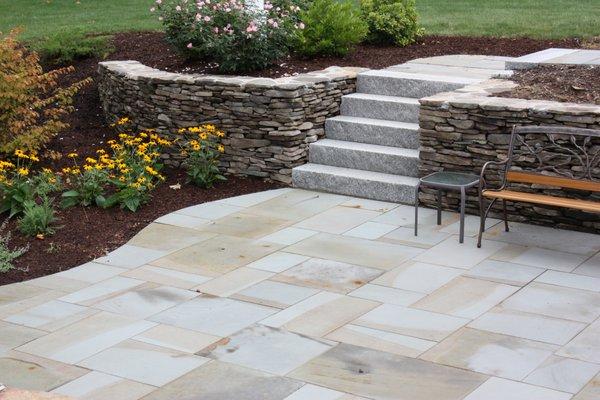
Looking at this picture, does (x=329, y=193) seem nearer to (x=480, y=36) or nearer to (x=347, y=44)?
(x=347, y=44)

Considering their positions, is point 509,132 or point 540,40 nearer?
point 509,132

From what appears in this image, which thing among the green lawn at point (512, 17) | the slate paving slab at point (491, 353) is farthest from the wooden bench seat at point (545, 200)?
the green lawn at point (512, 17)

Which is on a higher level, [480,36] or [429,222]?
[480,36]

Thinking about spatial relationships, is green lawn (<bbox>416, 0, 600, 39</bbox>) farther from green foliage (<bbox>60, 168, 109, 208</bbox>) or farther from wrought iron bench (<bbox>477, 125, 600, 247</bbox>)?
green foliage (<bbox>60, 168, 109, 208</bbox>)

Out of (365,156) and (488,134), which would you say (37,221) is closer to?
(365,156)

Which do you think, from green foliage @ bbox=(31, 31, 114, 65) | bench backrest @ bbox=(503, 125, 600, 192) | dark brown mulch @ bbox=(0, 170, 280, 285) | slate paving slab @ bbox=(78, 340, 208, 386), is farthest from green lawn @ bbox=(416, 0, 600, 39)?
slate paving slab @ bbox=(78, 340, 208, 386)

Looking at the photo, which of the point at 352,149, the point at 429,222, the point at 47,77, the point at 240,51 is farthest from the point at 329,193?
the point at 47,77

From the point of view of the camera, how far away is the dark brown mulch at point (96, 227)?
7551 mm

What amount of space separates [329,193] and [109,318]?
333 centimetres

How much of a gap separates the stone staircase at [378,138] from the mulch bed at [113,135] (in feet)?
1.87

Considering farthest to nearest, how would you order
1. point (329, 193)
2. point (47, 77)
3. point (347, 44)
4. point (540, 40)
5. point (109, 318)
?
point (540, 40)
point (347, 44)
point (47, 77)
point (329, 193)
point (109, 318)

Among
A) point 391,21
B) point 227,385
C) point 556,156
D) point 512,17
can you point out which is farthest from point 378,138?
point 512,17

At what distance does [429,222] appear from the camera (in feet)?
27.5

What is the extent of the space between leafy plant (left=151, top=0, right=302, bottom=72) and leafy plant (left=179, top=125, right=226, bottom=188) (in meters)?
0.90
